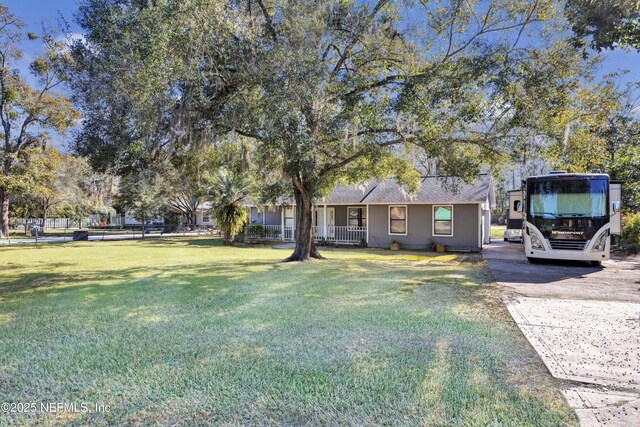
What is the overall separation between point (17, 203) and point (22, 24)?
21.1 meters

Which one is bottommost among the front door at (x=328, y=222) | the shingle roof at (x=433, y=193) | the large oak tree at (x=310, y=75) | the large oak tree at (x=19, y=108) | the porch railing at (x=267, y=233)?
the porch railing at (x=267, y=233)

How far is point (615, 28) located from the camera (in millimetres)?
4891

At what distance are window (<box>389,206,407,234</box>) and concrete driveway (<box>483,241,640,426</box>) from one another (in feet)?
30.8

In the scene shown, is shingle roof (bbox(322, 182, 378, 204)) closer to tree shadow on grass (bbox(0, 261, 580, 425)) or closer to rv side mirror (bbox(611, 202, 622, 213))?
rv side mirror (bbox(611, 202, 622, 213))

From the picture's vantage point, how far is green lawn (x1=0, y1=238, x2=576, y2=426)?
2604 mm

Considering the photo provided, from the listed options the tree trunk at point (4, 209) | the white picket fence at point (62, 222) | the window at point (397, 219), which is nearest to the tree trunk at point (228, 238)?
the window at point (397, 219)

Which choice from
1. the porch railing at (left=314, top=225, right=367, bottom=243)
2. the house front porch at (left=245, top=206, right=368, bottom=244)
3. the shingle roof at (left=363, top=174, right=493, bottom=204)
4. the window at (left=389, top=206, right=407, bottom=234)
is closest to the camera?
the shingle roof at (left=363, top=174, right=493, bottom=204)

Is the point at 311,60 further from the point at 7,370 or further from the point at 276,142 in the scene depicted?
the point at 7,370

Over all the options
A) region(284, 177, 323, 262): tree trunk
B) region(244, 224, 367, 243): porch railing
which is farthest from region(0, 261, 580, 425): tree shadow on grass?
region(244, 224, 367, 243): porch railing

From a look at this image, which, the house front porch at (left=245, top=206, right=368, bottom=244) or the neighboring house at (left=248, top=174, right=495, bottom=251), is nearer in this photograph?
the neighboring house at (left=248, top=174, right=495, bottom=251)

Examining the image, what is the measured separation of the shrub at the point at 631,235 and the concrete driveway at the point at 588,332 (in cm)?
608

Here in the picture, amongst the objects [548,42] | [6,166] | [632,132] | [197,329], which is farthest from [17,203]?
[632,132]

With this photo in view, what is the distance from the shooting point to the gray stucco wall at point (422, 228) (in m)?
16.8

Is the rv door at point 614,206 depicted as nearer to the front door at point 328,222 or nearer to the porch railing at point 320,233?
the porch railing at point 320,233
